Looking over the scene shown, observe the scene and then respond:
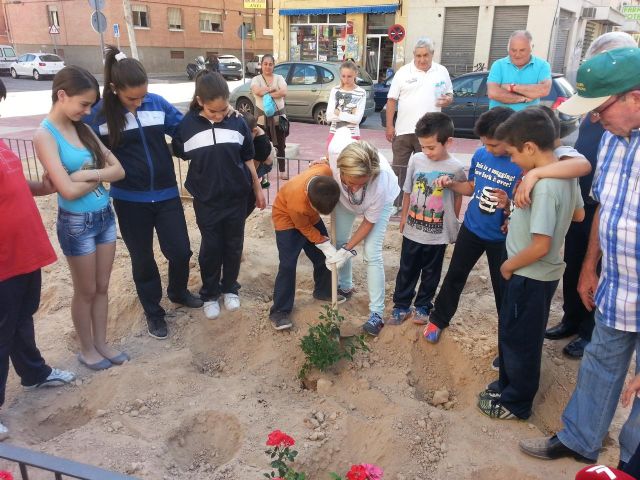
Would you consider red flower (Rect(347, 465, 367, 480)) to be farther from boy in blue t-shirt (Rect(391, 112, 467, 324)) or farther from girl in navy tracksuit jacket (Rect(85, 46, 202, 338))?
girl in navy tracksuit jacket (Rect(85, 46, 202, 338))

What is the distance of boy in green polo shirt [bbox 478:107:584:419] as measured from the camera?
257 cm

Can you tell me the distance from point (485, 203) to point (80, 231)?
8.05 ft

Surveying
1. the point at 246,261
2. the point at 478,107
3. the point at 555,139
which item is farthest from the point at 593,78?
the point at 478,107

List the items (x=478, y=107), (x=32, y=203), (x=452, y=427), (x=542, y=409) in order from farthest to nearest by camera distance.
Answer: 1. (x=478, y=107)
2. (x=542, y=409)
3. (x=452, y=427)
4. (x=32, y=203)

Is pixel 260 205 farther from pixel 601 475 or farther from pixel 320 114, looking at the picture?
pixel 320 114

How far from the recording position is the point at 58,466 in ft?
5.30

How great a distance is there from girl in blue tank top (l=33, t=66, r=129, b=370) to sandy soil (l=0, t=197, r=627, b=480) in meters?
0.45

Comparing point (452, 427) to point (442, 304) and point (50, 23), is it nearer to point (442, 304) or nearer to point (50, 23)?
point (442, 304)

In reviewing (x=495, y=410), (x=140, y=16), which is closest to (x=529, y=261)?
(x=495, y=410)

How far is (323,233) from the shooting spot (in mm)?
4109

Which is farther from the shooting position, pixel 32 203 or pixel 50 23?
pixel 50 23

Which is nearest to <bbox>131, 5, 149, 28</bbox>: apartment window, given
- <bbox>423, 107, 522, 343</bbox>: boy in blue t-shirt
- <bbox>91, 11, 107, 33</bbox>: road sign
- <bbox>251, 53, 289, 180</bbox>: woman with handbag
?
<bbox>91, 11, 107, 33</bbox>: road sign

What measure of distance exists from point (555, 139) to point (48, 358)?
11.7 ft

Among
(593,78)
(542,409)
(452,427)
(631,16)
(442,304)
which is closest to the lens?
(593,78)
